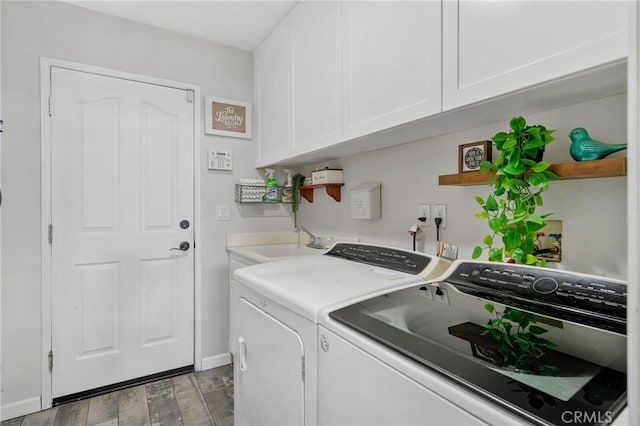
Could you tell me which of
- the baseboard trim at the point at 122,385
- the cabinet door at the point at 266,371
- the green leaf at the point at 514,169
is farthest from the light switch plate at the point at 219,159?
the green leaf at the point at 514,169

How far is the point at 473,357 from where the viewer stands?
2.16 ft

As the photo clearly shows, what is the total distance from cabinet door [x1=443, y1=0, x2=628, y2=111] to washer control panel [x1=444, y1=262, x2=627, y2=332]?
22.3 inches

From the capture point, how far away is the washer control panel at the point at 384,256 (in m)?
1.37

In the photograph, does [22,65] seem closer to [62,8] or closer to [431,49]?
[62,8]

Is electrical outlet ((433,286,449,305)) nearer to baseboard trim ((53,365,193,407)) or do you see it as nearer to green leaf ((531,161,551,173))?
green leaf ((531,161,551,173))

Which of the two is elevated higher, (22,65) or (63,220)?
(22,65)

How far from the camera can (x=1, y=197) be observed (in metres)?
1.89

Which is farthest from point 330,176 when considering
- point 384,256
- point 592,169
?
point 592,169

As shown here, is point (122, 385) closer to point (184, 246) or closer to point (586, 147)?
point (184, 246)

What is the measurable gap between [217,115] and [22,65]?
1.16 m

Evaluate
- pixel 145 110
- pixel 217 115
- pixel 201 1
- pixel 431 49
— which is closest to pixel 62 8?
pixel 145 110

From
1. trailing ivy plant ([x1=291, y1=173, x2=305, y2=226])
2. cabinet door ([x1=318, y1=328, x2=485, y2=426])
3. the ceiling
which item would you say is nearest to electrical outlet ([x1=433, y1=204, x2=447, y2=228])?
cabinet door ([x1=318, y1=328, x2=485, y2=426])

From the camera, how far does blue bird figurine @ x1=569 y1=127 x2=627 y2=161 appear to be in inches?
38.5

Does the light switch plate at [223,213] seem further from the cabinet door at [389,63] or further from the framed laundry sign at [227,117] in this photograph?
the cabinet door at [389,63]
